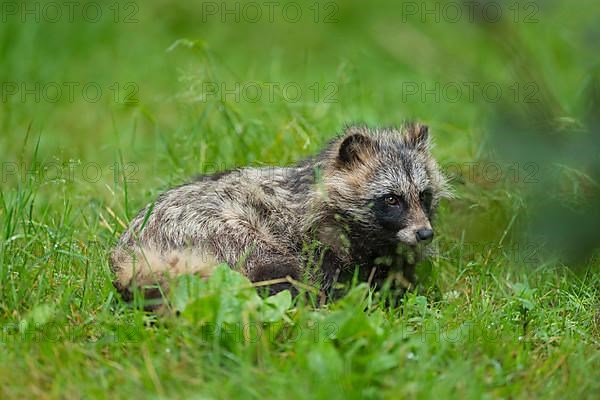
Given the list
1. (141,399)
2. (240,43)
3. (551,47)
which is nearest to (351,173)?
(141,399)

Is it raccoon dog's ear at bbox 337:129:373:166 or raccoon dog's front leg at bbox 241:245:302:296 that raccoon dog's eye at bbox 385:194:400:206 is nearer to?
raccoon dog's ear at bbox 337:129:373:166

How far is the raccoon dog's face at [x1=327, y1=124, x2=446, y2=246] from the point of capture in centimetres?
551

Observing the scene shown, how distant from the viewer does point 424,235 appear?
5.30 m

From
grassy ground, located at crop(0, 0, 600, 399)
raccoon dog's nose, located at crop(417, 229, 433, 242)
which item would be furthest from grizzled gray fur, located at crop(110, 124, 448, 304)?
grassy ground, located at crop(0, 0, 600, 399)

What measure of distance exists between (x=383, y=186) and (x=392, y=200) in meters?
0.10

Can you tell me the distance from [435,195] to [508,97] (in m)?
2.82

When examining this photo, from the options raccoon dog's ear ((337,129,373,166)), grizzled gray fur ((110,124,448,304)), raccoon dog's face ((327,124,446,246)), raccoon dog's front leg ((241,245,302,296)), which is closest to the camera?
raccoon dog's front leg ((241,245,302,296))

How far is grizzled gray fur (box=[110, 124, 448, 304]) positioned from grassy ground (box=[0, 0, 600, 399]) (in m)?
0.38

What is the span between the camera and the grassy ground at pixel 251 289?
3783 mm

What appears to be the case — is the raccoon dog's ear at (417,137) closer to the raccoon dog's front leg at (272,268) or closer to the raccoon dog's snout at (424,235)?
the raccoon dog's snout at (424,235)

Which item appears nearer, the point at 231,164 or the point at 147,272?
the point at 147,272

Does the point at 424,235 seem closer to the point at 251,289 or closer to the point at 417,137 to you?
the point at 417,137

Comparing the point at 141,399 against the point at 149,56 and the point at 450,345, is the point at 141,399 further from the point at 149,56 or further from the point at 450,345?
the point at 149,56

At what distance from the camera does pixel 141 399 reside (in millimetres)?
3707
